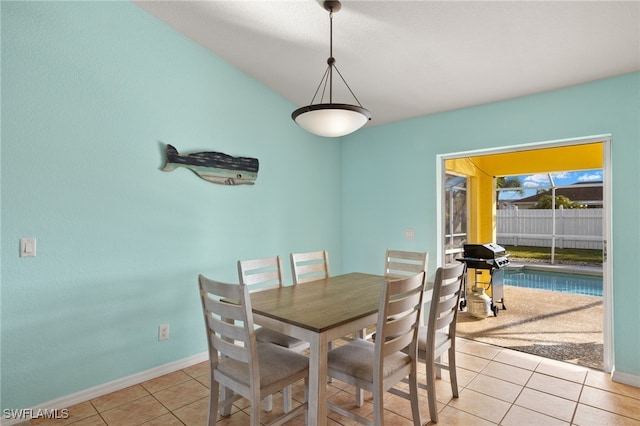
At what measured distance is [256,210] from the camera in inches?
135

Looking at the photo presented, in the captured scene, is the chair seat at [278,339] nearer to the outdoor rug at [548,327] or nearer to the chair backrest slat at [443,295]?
the chair backrest slat at [443,295]

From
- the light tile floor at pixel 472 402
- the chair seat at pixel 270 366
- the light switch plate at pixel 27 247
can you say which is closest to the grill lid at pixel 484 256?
the light tile floor at pixel 472 402

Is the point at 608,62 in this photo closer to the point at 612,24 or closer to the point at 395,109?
the point at 612,24

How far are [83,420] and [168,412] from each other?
0.50 metres

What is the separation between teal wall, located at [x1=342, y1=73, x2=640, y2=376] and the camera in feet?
8.20

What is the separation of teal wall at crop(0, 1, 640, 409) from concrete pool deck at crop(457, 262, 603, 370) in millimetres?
653

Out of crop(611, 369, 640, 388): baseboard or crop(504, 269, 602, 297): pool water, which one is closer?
crop(611, 369, 640, 388): baseboard

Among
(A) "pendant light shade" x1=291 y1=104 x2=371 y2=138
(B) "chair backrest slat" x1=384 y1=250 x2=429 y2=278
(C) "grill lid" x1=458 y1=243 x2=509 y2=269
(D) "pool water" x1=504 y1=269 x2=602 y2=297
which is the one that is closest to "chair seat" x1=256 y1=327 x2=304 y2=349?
(B) "chair backrest slat" x1=384 y1=250 x2=429 y2=278

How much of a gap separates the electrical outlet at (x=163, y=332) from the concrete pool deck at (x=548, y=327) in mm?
2904

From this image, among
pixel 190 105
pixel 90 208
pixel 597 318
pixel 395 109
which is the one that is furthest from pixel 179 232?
pixel 597 318

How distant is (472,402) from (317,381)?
4.37 ft

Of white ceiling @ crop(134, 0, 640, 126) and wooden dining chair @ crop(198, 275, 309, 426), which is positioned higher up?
white ceiling @ crop(134, 0, 640, 126)

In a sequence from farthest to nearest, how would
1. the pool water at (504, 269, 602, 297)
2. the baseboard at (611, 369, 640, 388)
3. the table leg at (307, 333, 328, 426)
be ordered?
1. the pool water at (504, 269, 602, 297)
2. the baseboard at (611, 369, 640, 388)
3. the table leg at (307, 333, 328, 426)

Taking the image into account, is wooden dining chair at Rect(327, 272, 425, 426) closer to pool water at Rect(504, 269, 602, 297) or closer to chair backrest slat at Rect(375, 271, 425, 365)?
chair backrest slat at Rect(375, 271, 425, 365)
